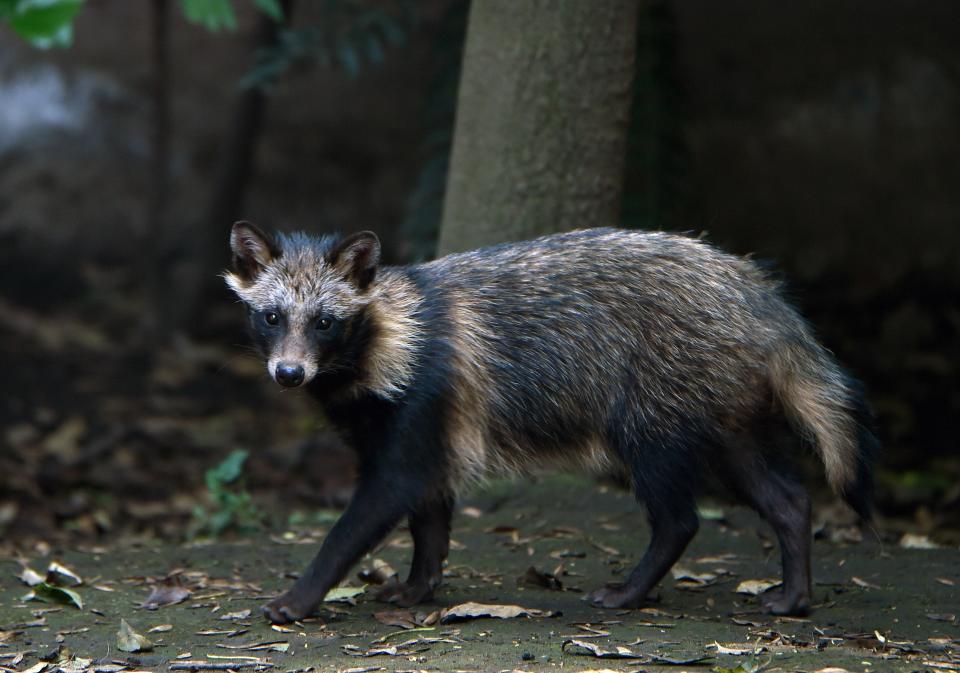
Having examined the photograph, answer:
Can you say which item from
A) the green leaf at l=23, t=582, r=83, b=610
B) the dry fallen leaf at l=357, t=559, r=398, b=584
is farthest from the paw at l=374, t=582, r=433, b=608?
the green leaf at l=23, t=582, r=83, b=610

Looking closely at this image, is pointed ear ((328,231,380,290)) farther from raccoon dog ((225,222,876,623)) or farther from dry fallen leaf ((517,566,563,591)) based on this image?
dry fallen leaf ((517,566,563,591))

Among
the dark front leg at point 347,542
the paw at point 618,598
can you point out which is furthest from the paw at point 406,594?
the paw at point 618,598

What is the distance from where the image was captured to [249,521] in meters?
7.26

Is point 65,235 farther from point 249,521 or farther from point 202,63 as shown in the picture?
point 249,521

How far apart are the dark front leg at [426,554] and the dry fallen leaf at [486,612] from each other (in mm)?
312

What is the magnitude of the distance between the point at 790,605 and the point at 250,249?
102 inches

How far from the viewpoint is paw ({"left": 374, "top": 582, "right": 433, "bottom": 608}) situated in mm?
5531

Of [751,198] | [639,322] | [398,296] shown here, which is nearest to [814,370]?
[639,322]

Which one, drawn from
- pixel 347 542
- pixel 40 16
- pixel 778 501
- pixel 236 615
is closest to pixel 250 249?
pixel 347 542

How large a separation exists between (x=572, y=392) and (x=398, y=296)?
0.82 meters

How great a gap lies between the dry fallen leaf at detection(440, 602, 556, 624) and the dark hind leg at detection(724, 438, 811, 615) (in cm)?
96

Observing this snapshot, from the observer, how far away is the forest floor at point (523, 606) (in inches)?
185

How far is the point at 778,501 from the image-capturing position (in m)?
5.48

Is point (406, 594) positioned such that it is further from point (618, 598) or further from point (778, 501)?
point (778, 501)
